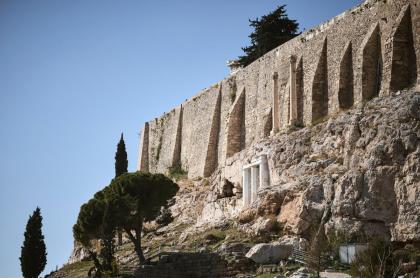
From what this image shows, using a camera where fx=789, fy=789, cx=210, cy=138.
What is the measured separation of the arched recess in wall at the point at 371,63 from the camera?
35281mm

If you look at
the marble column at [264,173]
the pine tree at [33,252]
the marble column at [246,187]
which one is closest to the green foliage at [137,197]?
the marble column at [246,187]

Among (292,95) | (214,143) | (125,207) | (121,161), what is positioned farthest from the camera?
(214,143)

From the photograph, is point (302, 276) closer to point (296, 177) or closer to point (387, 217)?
point (387, 217)

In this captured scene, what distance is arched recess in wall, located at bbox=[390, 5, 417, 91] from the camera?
33.4m

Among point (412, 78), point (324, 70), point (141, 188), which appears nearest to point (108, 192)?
A: point (141, 188)

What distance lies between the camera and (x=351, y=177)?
2872 cm

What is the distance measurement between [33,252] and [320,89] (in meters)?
17.3

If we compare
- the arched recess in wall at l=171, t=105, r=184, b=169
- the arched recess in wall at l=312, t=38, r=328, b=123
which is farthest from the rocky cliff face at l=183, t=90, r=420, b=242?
the arched recess in wall at l=171, t=105, r=184, b=169

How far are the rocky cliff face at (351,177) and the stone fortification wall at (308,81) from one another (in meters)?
2.17

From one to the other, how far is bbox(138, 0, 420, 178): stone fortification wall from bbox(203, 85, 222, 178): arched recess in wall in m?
0.07

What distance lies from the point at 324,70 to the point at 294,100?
7.73 feet

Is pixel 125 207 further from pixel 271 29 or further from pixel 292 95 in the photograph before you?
pixel 271 29

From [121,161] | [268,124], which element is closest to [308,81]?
[268,124]

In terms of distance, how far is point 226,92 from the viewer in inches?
2024
